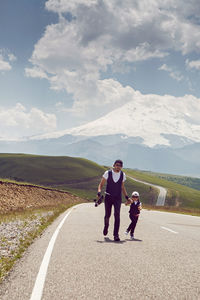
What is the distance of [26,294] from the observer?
169 inches

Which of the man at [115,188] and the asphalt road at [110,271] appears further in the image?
the man at [115,188]

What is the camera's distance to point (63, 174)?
125562 mm

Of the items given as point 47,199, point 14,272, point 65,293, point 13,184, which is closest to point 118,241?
point 14,272

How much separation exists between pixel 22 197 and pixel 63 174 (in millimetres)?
91604

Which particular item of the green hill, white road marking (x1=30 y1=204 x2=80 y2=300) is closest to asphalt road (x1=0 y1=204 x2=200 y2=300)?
white road marking (x1=30 y1=204 x2=80 y2=300)

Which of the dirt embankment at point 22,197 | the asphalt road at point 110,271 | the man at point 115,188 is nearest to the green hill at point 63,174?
the dirt embankment at point 22,197

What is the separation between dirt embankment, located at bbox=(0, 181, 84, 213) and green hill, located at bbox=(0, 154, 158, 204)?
49815mm

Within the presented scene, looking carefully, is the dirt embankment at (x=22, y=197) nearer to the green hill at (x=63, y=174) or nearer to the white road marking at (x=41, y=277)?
the white road marking at (x=41, y=277)

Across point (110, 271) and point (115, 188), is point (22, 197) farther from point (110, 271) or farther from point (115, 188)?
Answer: point (110, 271)

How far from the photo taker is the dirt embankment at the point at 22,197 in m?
28.6

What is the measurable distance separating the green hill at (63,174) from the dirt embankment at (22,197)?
1961 inches

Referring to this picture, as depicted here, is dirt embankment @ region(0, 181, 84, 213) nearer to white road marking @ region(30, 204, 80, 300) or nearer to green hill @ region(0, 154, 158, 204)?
white road marking @ region(30, 204, 80, 300)

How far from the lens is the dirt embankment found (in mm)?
28603

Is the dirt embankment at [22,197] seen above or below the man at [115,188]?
below
